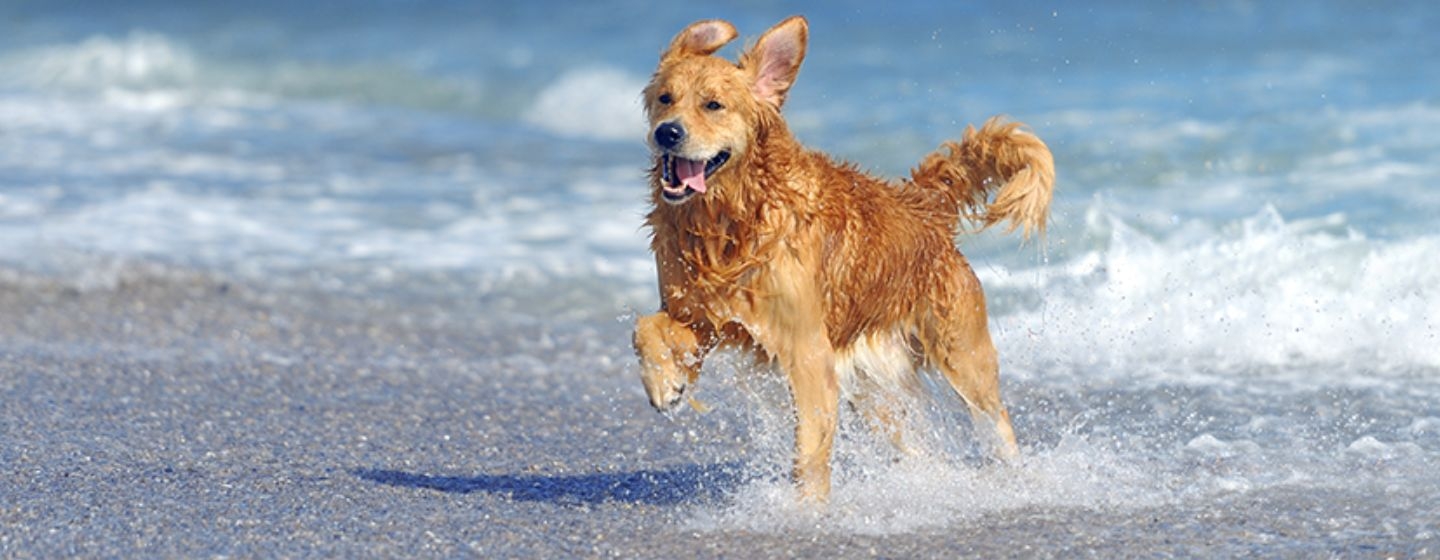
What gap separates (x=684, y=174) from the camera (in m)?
4.94

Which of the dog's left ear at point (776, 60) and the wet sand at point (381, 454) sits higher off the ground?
the dog's left ear at point (776, 60)

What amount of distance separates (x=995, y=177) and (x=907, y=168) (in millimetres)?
6741

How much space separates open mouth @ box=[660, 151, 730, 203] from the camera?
4.89 meters

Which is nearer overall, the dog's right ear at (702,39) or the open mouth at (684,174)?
the open mouth at (684,174)

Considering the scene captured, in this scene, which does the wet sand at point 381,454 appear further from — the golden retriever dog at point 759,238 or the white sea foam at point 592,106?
the white sea foam at point 592,106

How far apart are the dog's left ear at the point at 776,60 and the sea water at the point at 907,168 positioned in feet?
2.72

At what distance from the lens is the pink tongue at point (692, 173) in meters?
4.90

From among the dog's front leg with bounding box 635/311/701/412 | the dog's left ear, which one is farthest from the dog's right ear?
the dog's front leg with bounding box 635/311/701/412

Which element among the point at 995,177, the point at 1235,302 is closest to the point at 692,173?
the point at 995,177

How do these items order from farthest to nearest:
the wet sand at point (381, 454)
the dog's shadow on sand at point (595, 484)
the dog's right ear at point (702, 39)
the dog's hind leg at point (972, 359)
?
the dog's hind leg at point (972, 359)
the dog's shadow on sand at point (595, 484)
the dog's right ear at point (702, 39)
the wet sand at point (381, 454)

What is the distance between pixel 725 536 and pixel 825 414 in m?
0.45

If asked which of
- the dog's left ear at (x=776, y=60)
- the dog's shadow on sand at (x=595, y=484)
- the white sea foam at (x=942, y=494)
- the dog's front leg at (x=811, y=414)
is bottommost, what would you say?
the dog's shadow on sand at (x=595, y=484)

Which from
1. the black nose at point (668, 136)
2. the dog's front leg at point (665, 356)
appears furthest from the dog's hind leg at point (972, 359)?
the black nose at point (668, 136)

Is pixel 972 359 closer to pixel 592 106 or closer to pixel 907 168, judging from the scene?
pixel 907 168
